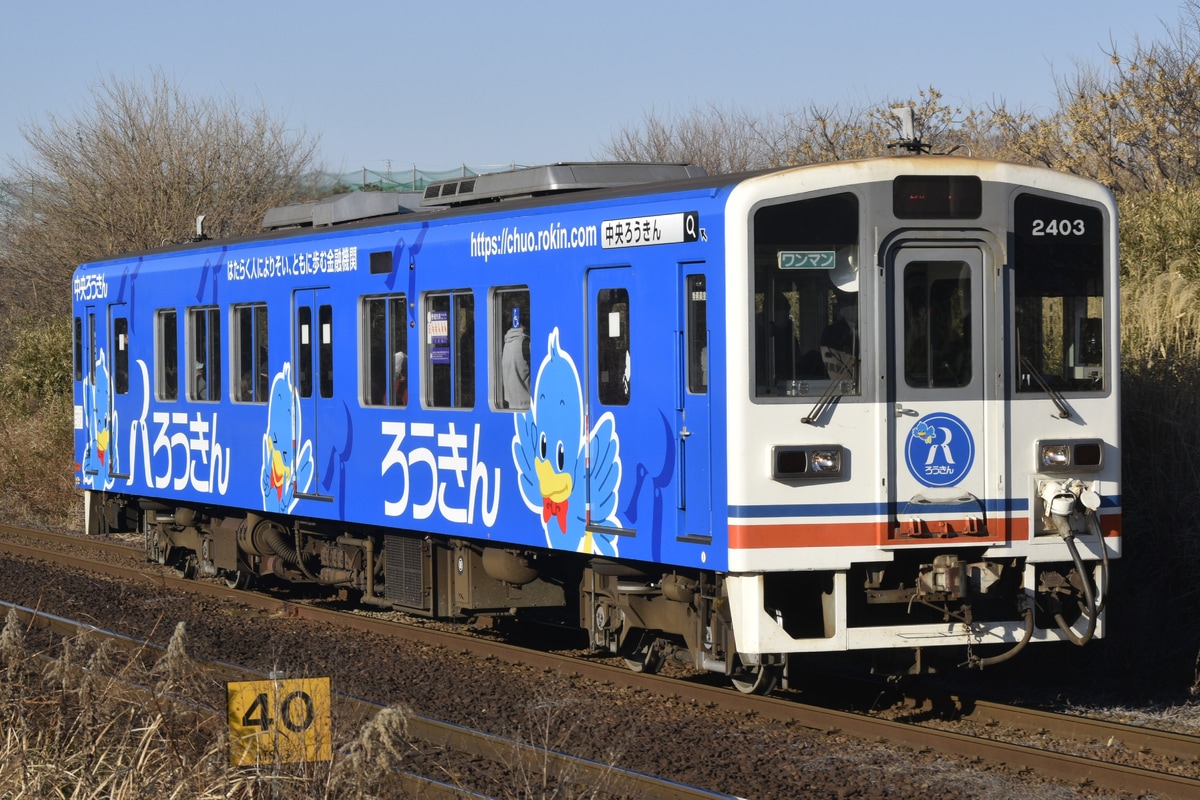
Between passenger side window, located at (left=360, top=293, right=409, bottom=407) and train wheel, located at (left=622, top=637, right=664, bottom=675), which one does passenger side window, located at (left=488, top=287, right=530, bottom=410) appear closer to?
passenger side window, located at (left=360, top=293, right=409, bottom=407)

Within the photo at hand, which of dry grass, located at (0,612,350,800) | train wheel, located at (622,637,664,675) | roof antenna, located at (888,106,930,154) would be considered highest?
roof antenna, located at (888,106,930,154)

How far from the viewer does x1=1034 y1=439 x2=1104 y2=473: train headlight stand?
8266 millimetres

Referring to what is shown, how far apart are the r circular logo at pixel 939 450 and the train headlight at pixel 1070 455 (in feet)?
1.34

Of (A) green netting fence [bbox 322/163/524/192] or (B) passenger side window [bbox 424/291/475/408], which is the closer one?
(B) passenger side window [bbox 424/291/475/408]

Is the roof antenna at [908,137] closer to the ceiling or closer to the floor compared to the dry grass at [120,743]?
closer to the ceiling

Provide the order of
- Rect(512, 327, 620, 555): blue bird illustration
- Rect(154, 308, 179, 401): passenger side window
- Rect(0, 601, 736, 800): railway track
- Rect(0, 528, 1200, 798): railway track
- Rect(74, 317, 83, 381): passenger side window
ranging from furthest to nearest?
Rect(74, 317, 83, 381): passenger side window < Rect(154, 308, 179, 401): passenger side window < Rect(512, 327, 620, 555): blue bird illustration < Rect(0, 528, 1200, 798): railway track < Rect(0, 601, 736, 800): railway track

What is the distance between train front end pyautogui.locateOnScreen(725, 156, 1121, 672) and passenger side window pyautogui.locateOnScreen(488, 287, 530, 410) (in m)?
2.05

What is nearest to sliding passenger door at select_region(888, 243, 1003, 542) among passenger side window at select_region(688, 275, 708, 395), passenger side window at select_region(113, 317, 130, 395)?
passenger side window at select_region(688, 275, 708, 395)

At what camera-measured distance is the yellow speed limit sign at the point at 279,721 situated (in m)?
5.66

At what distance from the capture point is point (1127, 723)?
8188 mm

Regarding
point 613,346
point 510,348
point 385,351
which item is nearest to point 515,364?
point 510,348

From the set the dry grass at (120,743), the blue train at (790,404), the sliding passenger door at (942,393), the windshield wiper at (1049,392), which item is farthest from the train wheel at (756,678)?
the dry grass at (120,743)

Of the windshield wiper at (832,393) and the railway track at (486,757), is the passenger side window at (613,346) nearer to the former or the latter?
the windshield wiper at (832,393)

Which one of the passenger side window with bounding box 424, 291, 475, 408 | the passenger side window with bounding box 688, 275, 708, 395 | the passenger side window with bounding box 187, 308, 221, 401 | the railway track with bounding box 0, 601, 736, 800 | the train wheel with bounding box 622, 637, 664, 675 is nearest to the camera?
the railway track with bounding box 0, 601, 736, 800
